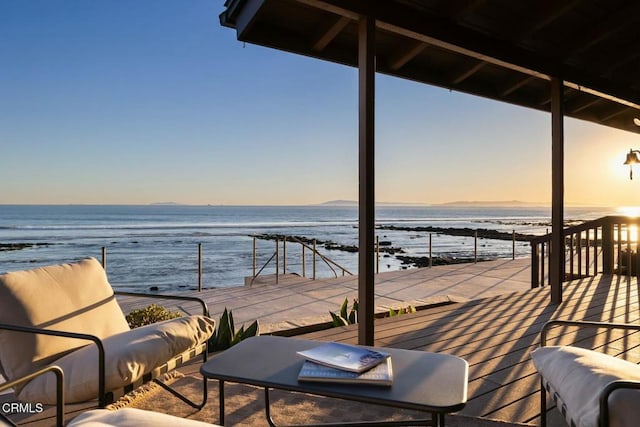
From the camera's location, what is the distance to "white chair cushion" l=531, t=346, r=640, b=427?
1077 millimetres

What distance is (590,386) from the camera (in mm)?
1238

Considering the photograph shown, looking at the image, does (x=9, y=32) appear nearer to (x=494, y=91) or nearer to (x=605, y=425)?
(x=494, y=91)

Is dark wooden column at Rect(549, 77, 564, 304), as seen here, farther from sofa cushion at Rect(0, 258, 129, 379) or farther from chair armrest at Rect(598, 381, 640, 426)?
sofa cushion at Rect(0, 258, 129, 379)

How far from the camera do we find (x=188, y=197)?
2464 cm

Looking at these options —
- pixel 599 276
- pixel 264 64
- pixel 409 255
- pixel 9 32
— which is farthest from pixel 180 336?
pixel 409 255

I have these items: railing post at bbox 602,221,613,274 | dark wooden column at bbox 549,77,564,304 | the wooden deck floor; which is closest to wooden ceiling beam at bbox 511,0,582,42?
dark wooden column at bbox 549,77,564,304

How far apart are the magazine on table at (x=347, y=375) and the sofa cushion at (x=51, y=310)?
3.95ft

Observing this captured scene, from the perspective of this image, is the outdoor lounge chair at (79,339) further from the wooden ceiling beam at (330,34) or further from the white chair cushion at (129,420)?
the wooden ceiling beam at (330,34)

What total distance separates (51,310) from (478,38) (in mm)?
3413

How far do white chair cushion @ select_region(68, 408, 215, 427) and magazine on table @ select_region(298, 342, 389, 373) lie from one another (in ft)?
1.47

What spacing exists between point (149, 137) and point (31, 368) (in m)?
17.6

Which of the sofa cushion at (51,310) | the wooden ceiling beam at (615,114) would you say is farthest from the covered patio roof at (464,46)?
the sofa cushion at (51,310)

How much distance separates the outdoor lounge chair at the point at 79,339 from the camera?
150cm

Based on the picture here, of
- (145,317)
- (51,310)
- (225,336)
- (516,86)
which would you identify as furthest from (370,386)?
(516,86)
